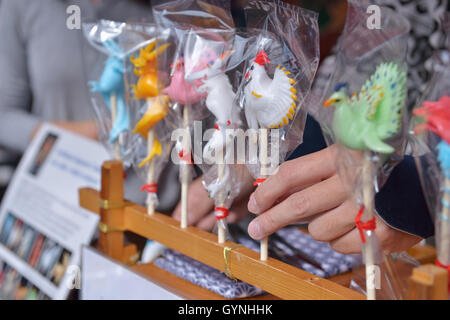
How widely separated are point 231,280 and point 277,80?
37cm

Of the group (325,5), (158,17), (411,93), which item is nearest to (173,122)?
(158,17)

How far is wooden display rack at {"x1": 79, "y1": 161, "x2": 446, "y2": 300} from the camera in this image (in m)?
0.66

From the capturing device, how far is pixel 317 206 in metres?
0.69

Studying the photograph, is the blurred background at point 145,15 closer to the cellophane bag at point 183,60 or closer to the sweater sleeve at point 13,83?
the sweater sleeve at point 13,83

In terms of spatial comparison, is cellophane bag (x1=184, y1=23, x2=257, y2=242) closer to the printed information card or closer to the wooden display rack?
the wooden display rack

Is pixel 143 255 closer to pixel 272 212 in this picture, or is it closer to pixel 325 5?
pixel 272 212

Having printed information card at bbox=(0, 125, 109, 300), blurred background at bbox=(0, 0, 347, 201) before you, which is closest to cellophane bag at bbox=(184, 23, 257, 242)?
printed information card at bbox=(0, 125, 109, 300)

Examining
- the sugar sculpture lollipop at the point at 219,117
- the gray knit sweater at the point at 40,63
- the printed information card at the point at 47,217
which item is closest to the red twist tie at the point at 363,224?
the sugar sculpture lollipop at the point at 219,117

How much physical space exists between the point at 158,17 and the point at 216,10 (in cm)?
11

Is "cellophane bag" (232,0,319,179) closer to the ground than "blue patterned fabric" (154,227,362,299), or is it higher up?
higher up

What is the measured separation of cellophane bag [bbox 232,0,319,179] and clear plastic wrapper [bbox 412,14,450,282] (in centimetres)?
17

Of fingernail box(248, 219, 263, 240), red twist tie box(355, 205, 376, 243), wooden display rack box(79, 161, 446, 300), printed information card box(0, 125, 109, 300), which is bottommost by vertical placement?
printed information card box(0, 125, 109, 300)

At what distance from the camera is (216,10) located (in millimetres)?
811
